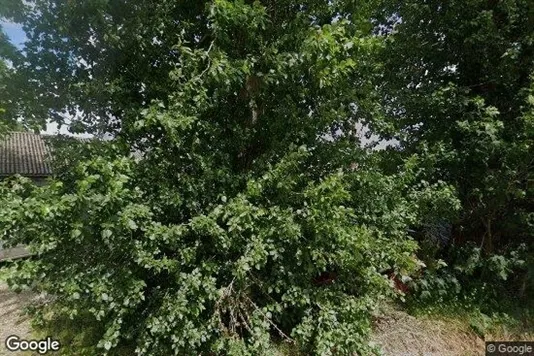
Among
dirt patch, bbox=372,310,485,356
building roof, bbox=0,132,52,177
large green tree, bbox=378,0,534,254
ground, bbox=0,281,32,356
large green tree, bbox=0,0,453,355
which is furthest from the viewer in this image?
building roof, bbox=0,132,52,177

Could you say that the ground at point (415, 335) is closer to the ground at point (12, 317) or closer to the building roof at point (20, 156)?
the ground at point (12, 317)

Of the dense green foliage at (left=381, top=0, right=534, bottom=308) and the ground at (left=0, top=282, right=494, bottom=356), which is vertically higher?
the dense green foliage at (left=381, top=0, right=534, bottom=308)

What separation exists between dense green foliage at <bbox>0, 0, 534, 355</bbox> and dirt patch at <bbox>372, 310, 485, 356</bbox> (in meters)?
0.59

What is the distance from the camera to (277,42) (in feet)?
11.1

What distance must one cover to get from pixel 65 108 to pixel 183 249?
6.28ft

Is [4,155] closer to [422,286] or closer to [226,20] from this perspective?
[226,20]

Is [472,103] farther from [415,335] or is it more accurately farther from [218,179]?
[218,179]

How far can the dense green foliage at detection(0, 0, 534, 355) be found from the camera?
2.95 meters

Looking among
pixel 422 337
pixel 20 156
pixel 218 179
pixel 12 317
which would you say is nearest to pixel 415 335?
pixel 422 337

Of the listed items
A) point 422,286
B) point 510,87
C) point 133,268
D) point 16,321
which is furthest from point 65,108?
point 510,87

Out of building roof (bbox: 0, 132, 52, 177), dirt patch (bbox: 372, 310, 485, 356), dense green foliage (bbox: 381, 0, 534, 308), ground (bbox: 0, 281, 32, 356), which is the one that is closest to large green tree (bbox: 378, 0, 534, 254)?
dense green foliage (bbox: 381, 0, 534, 308)

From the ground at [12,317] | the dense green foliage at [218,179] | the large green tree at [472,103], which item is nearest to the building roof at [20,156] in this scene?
the ground at [12,317]

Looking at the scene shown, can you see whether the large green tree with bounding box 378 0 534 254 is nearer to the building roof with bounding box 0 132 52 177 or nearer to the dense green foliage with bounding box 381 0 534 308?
the dense green foliage with bounding box 381 0 534 308

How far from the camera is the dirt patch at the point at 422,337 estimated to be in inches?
149
